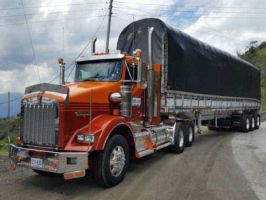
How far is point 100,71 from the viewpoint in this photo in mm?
8453

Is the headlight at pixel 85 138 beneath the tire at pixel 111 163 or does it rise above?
above

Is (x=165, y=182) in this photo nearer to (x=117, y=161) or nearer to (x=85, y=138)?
(x=117, y=161)

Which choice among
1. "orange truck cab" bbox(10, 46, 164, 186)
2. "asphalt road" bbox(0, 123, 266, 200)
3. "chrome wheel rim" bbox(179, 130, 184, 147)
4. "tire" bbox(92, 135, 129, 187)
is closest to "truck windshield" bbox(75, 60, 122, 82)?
"orange truck cab" bbox(10, 46, 164, 186)

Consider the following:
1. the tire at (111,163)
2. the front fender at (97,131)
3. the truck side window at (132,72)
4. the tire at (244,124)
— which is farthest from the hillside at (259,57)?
the front fender at (97,131)

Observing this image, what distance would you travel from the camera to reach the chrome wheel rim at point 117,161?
7109 mm

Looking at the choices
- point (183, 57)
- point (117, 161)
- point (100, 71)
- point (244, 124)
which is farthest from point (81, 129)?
point (244, 124)

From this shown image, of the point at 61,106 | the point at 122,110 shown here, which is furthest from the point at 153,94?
the point at 61,106

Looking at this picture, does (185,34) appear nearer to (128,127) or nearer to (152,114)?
(152,114)

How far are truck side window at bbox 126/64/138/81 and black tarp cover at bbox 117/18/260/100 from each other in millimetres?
1772

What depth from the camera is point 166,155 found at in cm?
1083

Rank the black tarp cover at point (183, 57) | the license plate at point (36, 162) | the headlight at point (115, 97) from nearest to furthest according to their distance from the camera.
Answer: the license plate at point (36, 162) < the headlight at point (115, 97) < the black tarp cover at point (183, 57)

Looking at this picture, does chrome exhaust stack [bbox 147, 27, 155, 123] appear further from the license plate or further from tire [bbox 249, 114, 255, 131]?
tire [bbox 249, 114, 255, 131]

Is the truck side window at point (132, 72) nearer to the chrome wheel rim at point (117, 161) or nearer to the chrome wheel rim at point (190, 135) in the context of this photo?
the chrome wheel rim at point (117, 161)

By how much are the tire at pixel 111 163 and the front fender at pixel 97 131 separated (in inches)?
9.8
